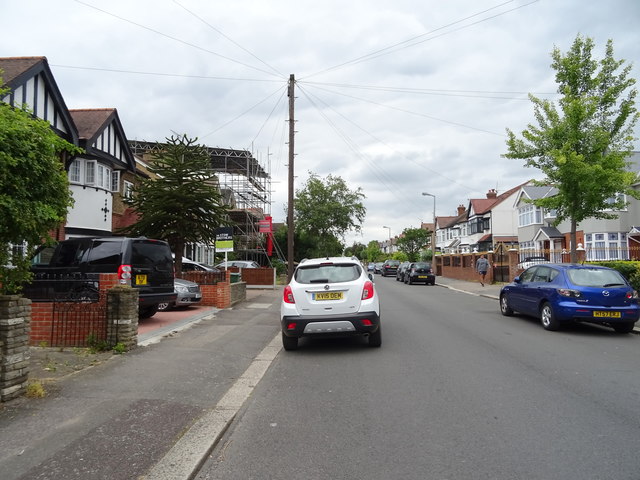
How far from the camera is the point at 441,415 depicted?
481 cm

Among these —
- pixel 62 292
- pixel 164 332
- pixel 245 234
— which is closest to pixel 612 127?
pixel 164 332

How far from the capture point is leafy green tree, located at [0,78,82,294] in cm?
447

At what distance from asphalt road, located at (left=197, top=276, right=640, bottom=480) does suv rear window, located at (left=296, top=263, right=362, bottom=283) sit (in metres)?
1.26

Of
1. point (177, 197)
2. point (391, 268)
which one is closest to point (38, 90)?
point (177, 197)

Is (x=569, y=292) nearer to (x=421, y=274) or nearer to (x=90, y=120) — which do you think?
(x=90, y=120)

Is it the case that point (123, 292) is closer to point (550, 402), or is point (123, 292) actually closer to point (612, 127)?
point (550, 402)

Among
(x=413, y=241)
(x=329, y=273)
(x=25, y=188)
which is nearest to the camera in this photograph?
(x=25, y=188)

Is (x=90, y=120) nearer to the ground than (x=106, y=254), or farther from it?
farther from it

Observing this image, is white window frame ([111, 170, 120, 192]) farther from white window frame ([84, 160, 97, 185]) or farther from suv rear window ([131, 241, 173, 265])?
suv rear window ([131, 241, 173, 265])

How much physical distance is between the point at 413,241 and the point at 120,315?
55.9 meters

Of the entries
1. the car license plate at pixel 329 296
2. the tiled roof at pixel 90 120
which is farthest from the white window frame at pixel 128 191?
the car license plate at pixel 329 296

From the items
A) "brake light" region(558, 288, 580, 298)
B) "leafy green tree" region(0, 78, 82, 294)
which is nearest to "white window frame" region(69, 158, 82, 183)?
"leafy green tree" region(0, 78, 82, 294)

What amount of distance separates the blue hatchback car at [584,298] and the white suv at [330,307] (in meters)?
4.57

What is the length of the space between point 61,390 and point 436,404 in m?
4.22
